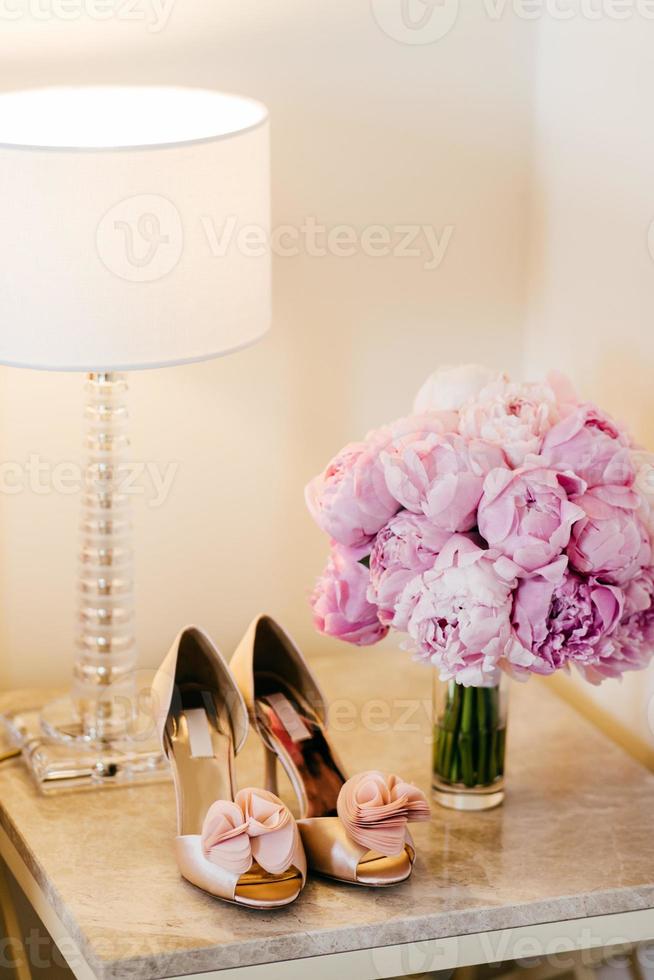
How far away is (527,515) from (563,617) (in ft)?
0.30

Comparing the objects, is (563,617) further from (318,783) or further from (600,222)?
(600,222)

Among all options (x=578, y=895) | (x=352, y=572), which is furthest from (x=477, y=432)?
(x=578, y=895)

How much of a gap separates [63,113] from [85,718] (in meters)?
0.63

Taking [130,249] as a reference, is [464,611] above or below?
below

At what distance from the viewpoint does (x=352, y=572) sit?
119 centimetres

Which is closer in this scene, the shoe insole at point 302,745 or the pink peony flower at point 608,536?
the pink peony flower at point 608,536

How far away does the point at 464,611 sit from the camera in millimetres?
1080

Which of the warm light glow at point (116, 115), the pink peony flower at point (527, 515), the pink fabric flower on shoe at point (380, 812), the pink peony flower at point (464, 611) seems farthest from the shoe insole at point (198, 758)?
the warm light glow at point (116, 115)

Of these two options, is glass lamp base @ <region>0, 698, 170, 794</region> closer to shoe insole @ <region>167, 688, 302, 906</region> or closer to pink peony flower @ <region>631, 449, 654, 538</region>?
shoe insole @ <region>167, 688, 302, 906</region>

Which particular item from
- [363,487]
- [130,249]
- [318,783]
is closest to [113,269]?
[130,249]

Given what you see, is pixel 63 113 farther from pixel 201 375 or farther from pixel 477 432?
pixel 477 432

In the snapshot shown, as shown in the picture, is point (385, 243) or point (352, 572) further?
point (385, 243)

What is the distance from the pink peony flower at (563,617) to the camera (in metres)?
1.09

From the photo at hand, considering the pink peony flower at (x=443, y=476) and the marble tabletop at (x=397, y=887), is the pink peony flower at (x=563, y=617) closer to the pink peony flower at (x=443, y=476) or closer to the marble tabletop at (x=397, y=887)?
the pink peony flower at (x=443, y=476)
